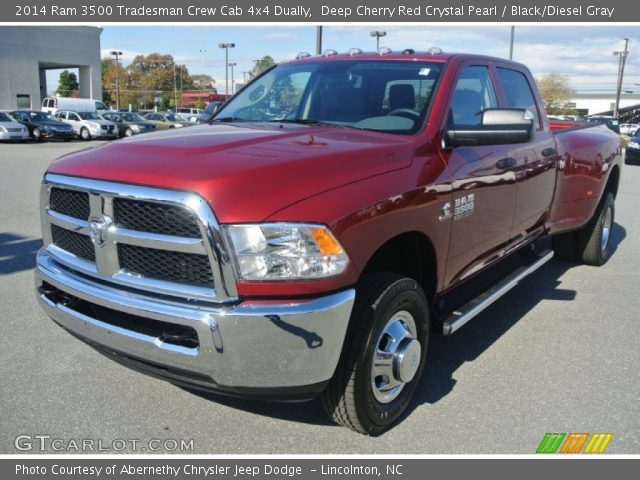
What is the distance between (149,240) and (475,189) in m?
2.03

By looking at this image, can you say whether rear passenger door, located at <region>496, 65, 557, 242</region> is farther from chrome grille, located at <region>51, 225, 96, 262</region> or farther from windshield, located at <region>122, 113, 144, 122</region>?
windshield, located at <region>122, 113, 144, 122</region>

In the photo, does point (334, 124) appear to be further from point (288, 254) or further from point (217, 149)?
point (288, 254)

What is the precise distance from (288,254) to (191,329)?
0.54m

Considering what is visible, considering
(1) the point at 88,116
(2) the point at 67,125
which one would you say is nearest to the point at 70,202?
(2) the point at 67,125

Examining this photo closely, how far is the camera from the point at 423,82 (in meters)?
3.82

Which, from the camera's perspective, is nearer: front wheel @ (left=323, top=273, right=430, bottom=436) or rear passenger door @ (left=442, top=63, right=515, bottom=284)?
front wheel @ (left=323, top=273, right=430, bottom=436)

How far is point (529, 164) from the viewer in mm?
4484

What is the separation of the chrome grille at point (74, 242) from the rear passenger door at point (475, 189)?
1.89 m

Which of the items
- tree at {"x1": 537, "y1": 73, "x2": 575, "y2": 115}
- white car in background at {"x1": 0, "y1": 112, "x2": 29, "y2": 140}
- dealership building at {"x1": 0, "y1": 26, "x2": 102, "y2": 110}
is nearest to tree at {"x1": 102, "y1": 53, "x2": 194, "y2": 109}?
dealership building at {"x1": 0, "y1": 26, "x2": 102, "y2": 110}

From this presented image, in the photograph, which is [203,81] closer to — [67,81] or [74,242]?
[67,81]

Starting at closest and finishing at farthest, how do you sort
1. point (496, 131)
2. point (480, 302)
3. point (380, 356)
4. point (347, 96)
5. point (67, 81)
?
point (380, 356) < point (496, 131) < point (480, 302) < point (347, 96) < point (67, 81)

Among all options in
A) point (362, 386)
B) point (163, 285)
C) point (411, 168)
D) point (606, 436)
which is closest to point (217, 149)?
point (163, 285)

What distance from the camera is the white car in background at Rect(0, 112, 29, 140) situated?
27.2 metres

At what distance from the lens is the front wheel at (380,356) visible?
9.25 ft
